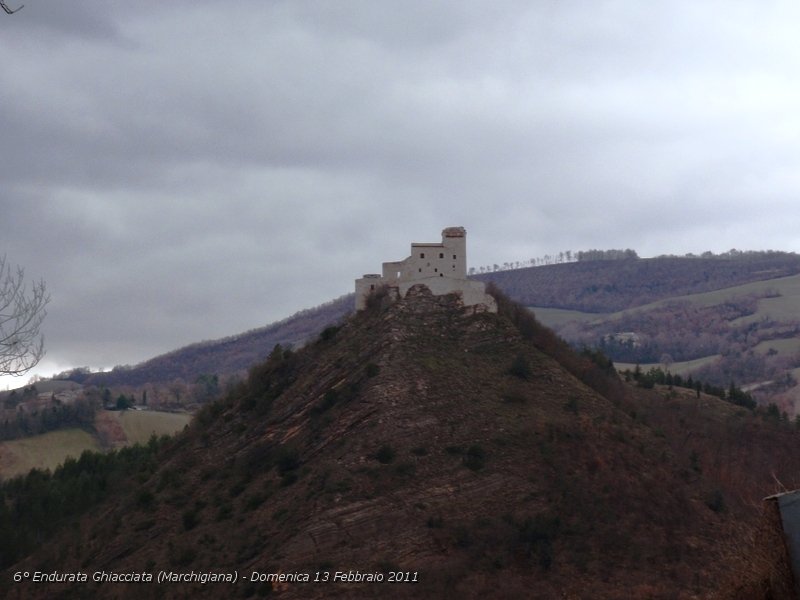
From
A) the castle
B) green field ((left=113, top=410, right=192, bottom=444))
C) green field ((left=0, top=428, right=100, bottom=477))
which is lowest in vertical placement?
green field ((left=0, top=428, right=100, bottom=477))

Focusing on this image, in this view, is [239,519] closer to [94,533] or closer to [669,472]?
[94,533]

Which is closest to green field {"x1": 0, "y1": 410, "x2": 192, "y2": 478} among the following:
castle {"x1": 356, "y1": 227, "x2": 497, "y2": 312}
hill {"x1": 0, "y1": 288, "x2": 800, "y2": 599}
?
hill {"x1": 0, "y1": 288, "x2": 800, "y2": 599}

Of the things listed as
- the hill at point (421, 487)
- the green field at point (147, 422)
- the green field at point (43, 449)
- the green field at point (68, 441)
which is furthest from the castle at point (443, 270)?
the green field at point (147, 422)

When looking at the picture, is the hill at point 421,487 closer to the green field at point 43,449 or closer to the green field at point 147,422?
the green field at point 43,449

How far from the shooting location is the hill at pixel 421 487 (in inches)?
2450

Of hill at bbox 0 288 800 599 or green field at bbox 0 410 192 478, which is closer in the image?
hill at bbox 0 288 800 599

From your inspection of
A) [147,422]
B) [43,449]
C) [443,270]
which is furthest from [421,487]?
[147,422]

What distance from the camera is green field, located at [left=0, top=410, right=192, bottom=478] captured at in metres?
146

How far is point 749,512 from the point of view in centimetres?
6919

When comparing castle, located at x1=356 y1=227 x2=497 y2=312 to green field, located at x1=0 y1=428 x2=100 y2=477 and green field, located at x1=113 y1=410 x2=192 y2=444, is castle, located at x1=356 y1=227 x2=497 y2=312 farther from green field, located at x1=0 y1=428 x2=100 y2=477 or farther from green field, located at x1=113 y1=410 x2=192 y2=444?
green field, located at x1=113 y1=410 x2=192 y2=444

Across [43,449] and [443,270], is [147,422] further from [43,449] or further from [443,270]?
[443,270]

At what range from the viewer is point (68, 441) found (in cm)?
16012

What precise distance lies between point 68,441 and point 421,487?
105345mm

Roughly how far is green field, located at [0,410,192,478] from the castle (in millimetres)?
69542
